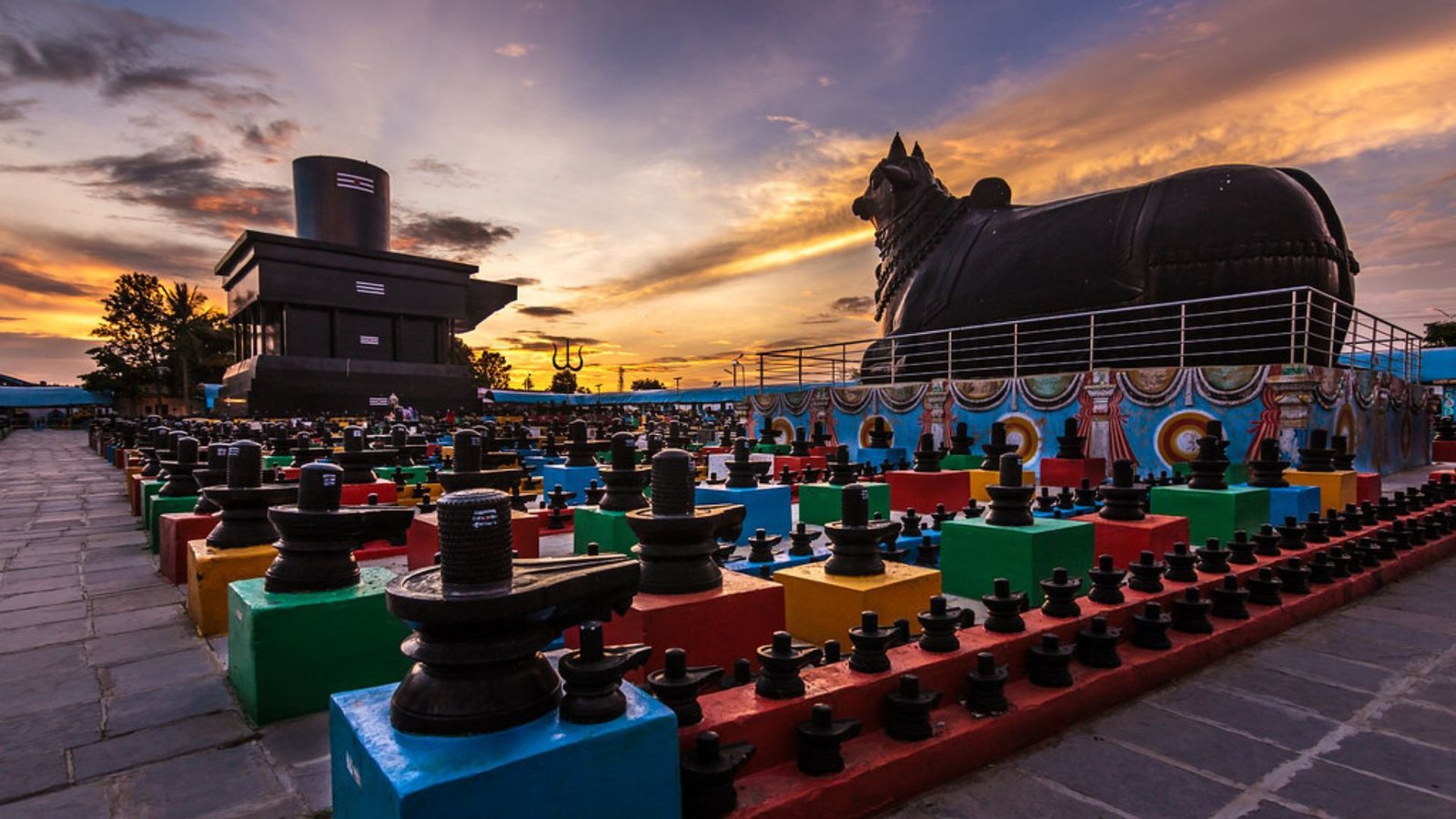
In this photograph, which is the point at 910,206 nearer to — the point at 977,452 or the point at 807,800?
the point at 977,452

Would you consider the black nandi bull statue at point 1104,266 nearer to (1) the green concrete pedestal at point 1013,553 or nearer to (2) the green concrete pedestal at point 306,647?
(1) the green concrete pedestal at point 1013,553

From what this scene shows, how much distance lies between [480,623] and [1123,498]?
4194mm

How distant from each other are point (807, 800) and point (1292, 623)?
125 inches

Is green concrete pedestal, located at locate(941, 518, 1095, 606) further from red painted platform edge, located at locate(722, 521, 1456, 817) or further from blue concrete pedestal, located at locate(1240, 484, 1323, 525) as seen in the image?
blue concrete pedestal, located at locate(1240, 484, 1323, 525)

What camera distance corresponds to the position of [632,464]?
5.05 metres

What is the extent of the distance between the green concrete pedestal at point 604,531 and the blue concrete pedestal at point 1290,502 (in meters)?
4.99

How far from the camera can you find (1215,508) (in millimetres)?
5180

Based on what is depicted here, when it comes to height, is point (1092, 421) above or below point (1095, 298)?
below

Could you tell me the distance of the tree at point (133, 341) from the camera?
56.5 metres

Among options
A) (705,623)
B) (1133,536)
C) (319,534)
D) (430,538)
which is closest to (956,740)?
(705,623)

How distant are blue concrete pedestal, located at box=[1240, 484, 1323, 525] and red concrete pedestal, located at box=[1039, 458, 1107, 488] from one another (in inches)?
114

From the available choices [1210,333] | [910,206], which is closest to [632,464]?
[1210,333]

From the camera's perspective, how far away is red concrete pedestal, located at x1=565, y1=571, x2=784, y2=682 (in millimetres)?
→ 2621

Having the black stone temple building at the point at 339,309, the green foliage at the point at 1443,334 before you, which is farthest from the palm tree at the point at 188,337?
the green foliage at the point at 1443,334
